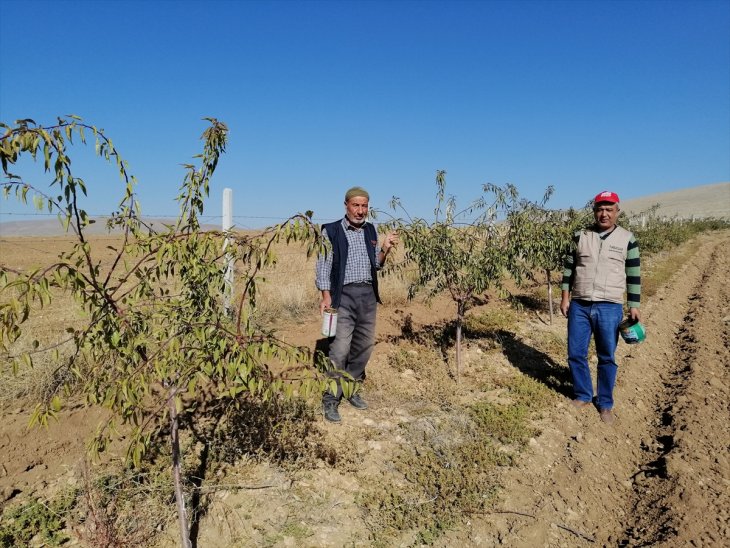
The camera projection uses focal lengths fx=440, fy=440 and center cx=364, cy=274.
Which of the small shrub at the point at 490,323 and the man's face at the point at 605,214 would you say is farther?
the small shrub at the point at 490,323

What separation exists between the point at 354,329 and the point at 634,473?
276 cm

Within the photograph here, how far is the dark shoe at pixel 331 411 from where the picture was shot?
4.26 meters

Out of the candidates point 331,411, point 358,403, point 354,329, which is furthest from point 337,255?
point 358,403

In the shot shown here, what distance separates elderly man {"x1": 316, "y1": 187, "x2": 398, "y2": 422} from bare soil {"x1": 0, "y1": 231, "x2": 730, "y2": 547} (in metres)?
0.68

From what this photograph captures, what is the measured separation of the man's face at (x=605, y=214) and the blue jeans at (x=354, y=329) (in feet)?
7.59

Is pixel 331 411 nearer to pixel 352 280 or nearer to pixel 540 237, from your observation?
pixel 352 280

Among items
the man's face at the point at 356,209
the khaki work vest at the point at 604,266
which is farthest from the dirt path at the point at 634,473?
the man's face at the point at 356,209

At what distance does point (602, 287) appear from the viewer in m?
4.36

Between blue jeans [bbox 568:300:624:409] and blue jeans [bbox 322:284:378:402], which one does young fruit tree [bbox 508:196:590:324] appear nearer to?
blue jeans [bbox 568:300:624:409]

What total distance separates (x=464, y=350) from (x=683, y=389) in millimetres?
2662

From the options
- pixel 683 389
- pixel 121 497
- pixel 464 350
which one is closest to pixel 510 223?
pixel 464 350

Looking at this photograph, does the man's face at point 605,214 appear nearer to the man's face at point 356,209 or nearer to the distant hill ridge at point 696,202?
the man's face at point 356,209

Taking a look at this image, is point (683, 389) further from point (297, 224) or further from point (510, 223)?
point (297, 224)

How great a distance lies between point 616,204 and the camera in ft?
13.8
